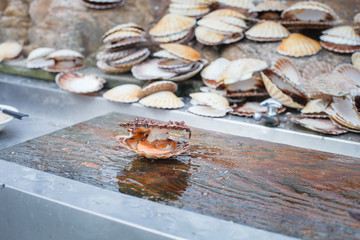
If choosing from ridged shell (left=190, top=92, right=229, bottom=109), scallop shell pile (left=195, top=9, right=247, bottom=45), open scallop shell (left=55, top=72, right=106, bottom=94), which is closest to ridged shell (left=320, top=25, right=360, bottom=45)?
scallop shell pile (left=195, top=9, right=247, bottom=45)

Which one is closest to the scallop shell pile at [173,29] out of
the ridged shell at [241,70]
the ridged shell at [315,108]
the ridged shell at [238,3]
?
the ridged shell at [238,3]

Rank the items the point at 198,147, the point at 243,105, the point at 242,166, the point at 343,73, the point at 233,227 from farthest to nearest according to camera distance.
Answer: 1. the point at 243,105
2. the point at 343,73
3. the point at 198,147
4. the point at 242,166
5. the point at 233,227

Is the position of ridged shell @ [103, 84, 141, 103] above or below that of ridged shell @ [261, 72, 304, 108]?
below

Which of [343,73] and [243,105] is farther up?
[343,73]

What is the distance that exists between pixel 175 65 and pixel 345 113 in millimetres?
1050

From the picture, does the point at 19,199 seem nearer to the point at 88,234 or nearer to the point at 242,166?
the point at 88,234

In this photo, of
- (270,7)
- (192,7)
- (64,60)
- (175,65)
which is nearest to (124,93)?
(175,65)

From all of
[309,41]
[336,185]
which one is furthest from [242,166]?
[309,41]

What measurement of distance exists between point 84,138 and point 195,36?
134 centimetres

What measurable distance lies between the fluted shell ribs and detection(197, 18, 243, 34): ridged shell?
1195 mm

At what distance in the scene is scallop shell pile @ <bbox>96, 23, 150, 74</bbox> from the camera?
246 cm

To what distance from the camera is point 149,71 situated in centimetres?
250

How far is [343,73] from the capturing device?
2062mm

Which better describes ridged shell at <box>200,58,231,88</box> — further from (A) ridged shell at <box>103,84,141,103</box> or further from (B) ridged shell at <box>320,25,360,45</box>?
(B) ridged shell at <box>320,25,360,45</box>
